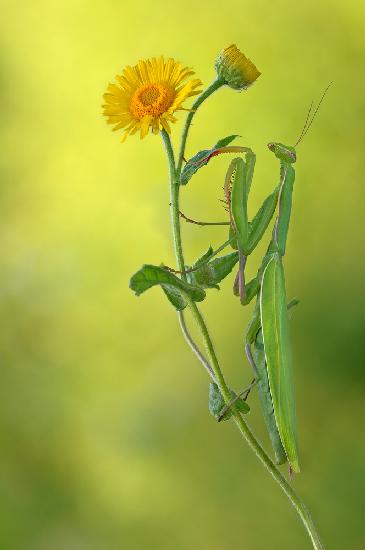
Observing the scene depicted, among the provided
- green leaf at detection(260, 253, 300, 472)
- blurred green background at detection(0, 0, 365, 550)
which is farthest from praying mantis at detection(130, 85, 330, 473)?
blurred green background at detection(0, 0, 365, 550)

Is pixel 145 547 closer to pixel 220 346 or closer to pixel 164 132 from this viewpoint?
pixel 220 346

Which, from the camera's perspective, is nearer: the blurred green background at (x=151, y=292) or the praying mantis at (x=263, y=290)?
the praying mantis at (x=263, y=290)

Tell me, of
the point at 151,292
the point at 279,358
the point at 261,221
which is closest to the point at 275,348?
the point at 279,358

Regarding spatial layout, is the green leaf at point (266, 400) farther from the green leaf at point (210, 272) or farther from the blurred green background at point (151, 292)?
the blurred green background at point (151, 292)

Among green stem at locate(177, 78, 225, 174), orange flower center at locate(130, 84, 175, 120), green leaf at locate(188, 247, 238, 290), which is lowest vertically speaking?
green leaf at locate(188, 247, 238, 290)

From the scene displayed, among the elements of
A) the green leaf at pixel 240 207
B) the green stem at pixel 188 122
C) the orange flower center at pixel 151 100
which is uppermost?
the orange flower center at pixel 151 100

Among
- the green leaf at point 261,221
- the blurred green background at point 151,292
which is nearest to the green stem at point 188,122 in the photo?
the green leaf at point 261,221

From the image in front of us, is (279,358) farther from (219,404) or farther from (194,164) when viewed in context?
(194,164)

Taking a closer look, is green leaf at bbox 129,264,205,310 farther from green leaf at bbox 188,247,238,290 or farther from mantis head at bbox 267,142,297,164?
mantis head at bbox 267,142,297,164
